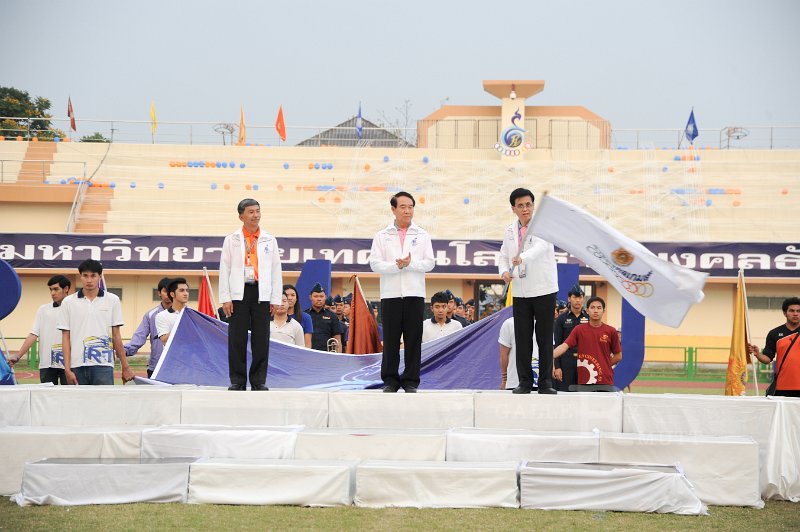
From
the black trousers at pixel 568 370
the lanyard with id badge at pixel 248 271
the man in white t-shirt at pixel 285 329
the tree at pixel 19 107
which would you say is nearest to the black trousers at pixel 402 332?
the lanyard with id badge at pixel 248 271

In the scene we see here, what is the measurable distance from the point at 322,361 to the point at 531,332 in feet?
9.05

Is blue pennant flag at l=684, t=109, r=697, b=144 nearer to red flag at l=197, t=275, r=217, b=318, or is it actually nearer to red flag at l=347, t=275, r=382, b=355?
red flag at l=197, t=275, r=217, b=318

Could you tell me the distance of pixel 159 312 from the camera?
11578mm

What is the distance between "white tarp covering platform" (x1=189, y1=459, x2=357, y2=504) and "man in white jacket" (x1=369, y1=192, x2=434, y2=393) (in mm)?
1706

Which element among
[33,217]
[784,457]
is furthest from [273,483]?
[33,217]

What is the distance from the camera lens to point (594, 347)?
9.36 metres

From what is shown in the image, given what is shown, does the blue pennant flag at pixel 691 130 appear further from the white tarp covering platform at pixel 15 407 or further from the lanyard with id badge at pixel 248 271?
the white tarp covering platform at pixel 15 407

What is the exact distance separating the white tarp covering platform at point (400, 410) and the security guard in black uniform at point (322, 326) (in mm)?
3965

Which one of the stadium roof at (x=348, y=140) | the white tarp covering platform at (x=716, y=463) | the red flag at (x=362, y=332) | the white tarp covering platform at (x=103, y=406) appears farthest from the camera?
the stadium roof at (x=348, y=140)

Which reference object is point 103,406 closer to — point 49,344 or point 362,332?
A: point 49,344

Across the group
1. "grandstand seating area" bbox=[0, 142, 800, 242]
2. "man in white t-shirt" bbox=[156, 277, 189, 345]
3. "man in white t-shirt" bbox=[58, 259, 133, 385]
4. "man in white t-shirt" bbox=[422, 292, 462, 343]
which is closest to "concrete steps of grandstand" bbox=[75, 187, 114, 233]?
"grandstand seating area" bbox=[0, 142, 800, 242]

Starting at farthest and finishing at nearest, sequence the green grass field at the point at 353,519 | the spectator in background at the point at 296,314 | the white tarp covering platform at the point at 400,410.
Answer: the spectator in background at the point at 296,314
the white tarp covering platform at the point at 400,410
the green grass field at the point at 353,519

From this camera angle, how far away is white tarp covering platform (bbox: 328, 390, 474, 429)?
8227mm

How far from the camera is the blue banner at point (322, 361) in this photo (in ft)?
33.6
